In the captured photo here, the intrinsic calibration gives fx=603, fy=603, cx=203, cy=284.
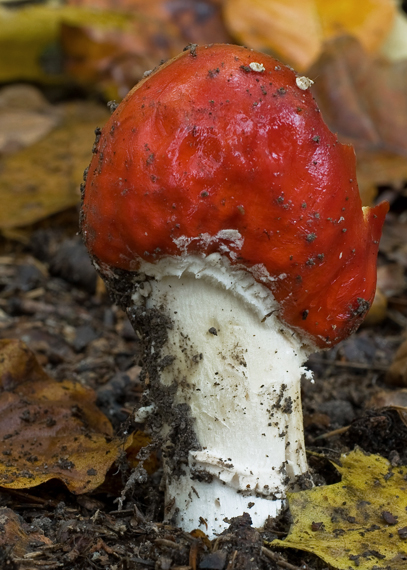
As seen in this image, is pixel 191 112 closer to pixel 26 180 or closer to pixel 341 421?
pixel 341 421

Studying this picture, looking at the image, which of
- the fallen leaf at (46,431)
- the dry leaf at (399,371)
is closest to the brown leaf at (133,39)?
the dry leaf at (399,371)

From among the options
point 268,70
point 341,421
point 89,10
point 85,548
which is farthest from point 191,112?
point 89,10

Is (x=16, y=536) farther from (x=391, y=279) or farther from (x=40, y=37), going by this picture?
(x=40, y=37)

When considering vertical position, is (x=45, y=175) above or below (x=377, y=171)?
below

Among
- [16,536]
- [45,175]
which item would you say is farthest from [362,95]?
[16,536]

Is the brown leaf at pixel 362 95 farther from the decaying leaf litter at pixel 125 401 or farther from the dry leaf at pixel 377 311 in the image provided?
the dry leaf at pixel 377 311
